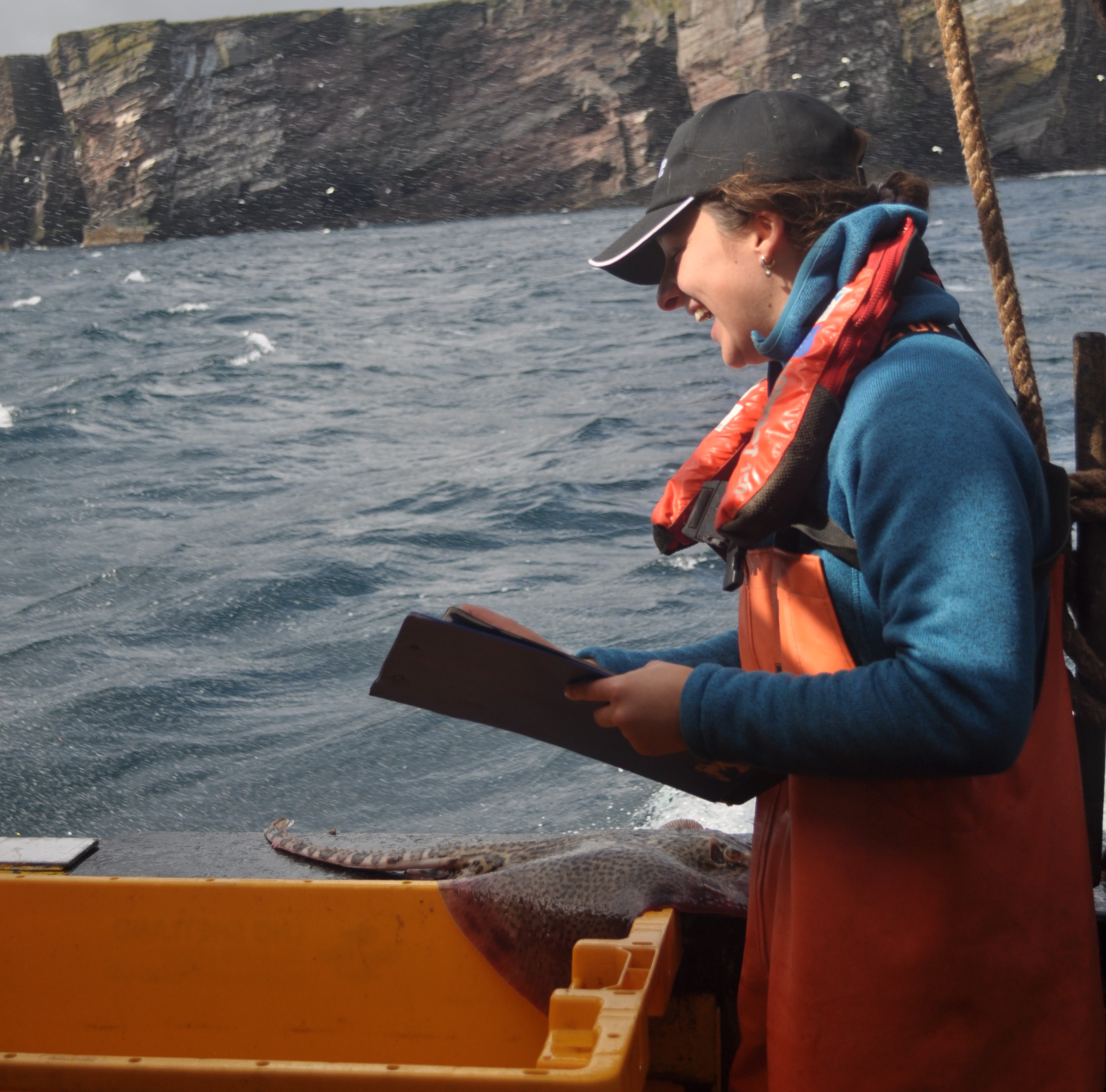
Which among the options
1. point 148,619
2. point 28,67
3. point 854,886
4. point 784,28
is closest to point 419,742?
point 148,619

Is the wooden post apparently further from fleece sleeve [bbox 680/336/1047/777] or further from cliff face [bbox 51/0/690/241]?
cliff face [bbox 51/0/690/241]

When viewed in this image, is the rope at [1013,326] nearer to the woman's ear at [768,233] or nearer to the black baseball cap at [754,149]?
the black baseball cap at [754,149]

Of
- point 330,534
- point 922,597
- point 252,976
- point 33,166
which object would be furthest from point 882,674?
point 33,166

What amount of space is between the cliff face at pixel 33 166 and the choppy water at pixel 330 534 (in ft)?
186

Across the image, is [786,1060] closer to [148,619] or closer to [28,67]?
[148,619]

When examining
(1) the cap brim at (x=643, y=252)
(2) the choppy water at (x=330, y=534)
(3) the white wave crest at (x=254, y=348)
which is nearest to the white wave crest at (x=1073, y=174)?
(2) the choppy water at (x=330, y=534)

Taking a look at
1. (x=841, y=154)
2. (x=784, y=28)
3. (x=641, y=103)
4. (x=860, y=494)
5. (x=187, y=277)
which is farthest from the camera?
(x=641, y=103)

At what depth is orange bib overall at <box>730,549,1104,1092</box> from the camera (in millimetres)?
1302

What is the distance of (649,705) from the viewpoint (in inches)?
53.4

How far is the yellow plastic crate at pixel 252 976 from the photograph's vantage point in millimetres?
2006

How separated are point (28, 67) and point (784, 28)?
49.0m

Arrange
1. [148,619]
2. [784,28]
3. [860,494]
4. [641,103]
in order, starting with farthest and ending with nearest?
[641,103] → [784,28] → [148,619] → [860,494]

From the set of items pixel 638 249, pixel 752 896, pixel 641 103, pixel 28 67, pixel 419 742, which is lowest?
pixel 419 742

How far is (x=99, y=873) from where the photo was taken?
2.44m
